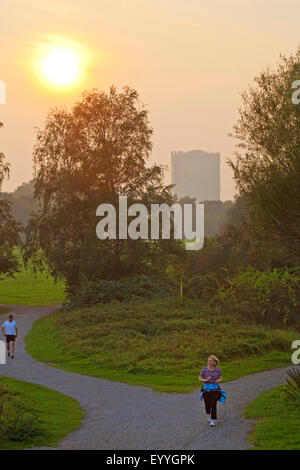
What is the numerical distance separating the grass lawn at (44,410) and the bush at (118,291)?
2771 centimetres

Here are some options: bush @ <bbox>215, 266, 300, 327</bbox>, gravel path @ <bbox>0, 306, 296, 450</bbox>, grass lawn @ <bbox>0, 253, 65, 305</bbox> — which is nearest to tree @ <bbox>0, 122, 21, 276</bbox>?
grass lawn @ <bbox>0, 253, 65, 305</bbox>

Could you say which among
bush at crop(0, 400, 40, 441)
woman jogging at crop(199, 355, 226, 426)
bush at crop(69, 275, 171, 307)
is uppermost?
bush at crop(69, 275, 171, 307)

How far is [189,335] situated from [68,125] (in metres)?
30.0

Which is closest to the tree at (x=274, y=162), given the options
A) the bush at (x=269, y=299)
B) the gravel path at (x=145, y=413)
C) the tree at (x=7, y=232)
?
the gravel path at (x=145, y=413)

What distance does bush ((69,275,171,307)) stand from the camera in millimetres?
54844

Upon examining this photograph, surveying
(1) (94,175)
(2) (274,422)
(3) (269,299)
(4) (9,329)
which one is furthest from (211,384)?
(1) (94,175)

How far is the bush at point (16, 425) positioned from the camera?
17.2m

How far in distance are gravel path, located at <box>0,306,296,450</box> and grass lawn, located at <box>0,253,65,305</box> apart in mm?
42153

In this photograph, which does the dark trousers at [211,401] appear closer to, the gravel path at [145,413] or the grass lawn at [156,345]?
the gravel path at [145,413]

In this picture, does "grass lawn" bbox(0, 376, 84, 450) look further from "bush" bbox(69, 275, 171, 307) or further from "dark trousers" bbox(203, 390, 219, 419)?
"bush" bbox(69, 275, 171, 307)

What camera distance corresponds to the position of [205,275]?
59.7 meters
